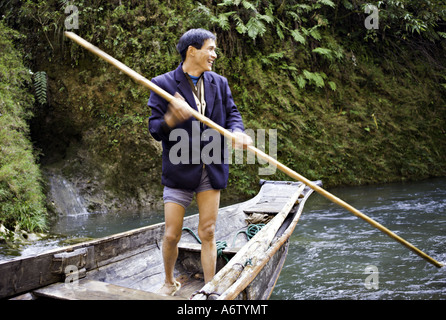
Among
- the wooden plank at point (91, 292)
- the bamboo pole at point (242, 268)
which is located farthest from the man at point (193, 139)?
the wooden plank at point (91, 292)

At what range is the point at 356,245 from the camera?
5.27 meters

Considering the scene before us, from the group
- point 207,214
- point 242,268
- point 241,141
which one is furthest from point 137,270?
point 241,141

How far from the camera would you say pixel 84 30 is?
9.25m

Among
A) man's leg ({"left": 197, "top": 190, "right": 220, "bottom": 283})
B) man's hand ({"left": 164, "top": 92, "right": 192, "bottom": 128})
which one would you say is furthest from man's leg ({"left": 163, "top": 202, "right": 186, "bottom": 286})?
man's hand ({"left": 164, "top": 92, "right": 192, "bottom": 128})

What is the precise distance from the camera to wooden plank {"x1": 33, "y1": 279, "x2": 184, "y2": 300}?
2213 mm

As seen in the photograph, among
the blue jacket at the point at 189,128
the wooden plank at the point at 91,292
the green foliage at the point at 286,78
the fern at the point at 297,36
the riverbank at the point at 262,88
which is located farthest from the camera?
the fern at the point at 297,36

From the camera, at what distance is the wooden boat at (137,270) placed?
227 cm

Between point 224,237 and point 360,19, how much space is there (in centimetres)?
1064

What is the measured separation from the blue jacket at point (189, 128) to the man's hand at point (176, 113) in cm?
7

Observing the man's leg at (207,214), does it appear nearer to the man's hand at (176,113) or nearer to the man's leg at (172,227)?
the man's leg at (172,227)

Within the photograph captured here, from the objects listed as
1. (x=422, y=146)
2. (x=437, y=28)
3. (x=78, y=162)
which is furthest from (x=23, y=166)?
(x=437, y=28)
